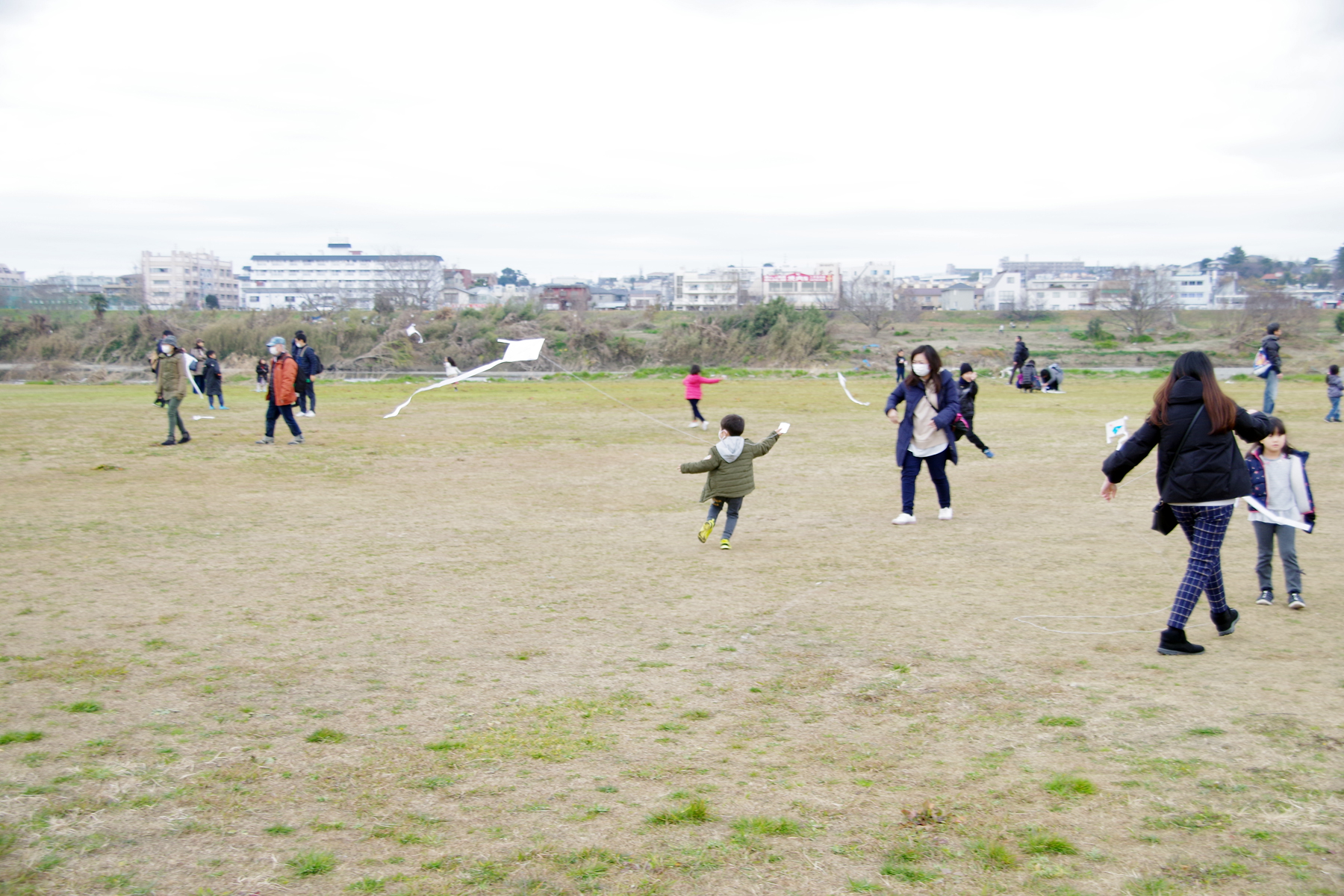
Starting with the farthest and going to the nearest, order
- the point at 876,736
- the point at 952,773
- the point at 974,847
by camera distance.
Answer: the point at 876,736
the point at 952,773
the point at 974,847

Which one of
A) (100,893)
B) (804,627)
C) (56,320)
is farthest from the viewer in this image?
(56,320)

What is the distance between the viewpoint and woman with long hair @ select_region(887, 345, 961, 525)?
9.59 metres

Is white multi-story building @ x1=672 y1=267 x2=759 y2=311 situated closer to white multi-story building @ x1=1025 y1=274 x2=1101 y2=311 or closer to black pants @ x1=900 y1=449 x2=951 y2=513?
Answer: white multi-story building @ x1=1025 y1=274 x2=1101 y2=311

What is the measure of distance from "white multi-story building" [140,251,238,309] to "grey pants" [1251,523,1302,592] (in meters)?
143

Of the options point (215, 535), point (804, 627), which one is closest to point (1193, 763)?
point (804, 627)

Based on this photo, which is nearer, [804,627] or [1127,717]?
[1127,717]

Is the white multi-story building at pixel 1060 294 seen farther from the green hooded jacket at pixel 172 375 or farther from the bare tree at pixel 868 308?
the green hooded jacket at pixel 172 375

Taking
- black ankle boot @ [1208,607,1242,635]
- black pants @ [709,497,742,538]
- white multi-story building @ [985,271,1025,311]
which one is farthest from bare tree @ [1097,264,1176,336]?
white multi-story building @ [985,271,1025,311]

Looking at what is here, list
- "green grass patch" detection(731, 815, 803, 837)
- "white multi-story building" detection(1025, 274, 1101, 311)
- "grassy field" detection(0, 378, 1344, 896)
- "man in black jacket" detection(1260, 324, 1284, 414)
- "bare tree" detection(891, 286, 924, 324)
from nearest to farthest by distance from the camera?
"grassy field" detection(0, 378, 1344, 896) → "green grass patch" detection(731, 815, 803, 837) → "man in black jacket" detection(1260, 324, 1284, 414) → "bare tree" detection(891, 286, 924, 324) → "white multi-story building" detection(1025, 274, 1101, 311)

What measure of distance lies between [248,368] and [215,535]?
118ft

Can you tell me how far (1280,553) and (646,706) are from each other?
4846 mm

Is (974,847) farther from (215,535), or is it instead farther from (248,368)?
(248,368)

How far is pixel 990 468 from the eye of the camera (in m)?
14.1

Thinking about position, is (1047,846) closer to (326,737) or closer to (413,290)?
(326,737)
